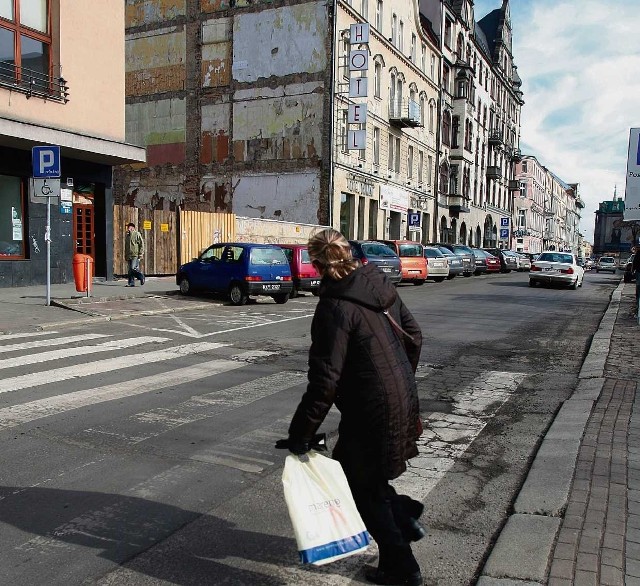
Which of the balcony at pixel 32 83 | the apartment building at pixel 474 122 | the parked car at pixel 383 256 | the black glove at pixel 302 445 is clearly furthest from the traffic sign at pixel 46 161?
the apartment building at pixel 474 122

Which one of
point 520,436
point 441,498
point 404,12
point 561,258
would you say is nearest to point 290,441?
point 441,498

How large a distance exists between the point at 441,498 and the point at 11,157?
16982mm

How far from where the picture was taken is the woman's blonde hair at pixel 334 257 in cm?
300

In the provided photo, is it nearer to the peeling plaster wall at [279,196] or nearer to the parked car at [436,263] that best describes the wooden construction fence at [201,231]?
the peeling plaster wall at [279,196]

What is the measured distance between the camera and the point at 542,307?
17203mm

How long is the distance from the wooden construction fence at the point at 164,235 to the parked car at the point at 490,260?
17725mm

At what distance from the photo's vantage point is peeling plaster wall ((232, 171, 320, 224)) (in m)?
33.2

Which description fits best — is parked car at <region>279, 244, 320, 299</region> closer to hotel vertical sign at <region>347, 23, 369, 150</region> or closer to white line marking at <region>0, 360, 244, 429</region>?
white line marking at <region>0, 360, 244, 429</region>

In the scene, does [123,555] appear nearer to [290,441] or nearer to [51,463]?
[290,441]

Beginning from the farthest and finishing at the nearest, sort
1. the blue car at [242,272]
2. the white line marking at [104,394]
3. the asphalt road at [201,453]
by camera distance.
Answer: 1. the blue car at [242,272]
2. the white line marking at [104,394]
3. the asphalt road at [201,453]

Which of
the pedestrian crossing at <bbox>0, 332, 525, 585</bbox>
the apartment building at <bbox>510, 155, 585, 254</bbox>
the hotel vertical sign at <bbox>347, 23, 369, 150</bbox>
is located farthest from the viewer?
the apartment building at <bbox>510, 155, 585, 254</bbox>

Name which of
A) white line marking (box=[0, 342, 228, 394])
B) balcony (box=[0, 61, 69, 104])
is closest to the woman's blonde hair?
white line marking (box=[0, 342, 228, 394])

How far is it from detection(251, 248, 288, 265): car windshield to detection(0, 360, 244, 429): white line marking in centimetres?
820

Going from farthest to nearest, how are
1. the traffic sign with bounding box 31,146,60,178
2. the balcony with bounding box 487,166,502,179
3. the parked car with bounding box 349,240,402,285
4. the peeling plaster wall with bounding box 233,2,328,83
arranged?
the balcony with bounding box 487,166,502,179 → the peeling plaster wall with bounding box 233,2,328,83 → the parked car with bounding box 349,240,402,285 → the traffic sign with bounding box 31,146,60,178
